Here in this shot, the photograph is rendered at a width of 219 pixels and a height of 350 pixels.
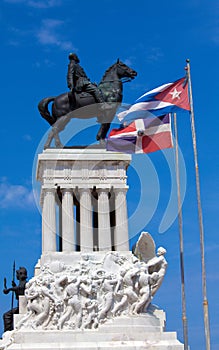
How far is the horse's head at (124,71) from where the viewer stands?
42.7m

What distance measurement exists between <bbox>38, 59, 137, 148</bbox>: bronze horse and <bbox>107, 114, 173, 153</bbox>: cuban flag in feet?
14.4

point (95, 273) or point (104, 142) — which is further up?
point (104, 142)

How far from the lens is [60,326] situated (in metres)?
34.4

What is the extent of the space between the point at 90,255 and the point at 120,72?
1156cm

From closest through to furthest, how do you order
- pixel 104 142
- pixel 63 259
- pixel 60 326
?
1. pixel 60 326
2. pixel 63 259
3. pixel 104 142

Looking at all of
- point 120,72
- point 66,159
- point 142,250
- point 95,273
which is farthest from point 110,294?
point 120,72

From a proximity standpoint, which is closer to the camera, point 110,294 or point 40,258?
point 110,294

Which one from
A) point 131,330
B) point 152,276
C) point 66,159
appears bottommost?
point 131,330

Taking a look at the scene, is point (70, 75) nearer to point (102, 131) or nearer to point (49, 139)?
point (102, 131)

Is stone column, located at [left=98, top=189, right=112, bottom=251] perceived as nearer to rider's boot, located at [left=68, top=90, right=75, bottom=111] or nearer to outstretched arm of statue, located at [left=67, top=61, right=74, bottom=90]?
rider's boot, located at [left=68, top=90, right=75, bottom=111]

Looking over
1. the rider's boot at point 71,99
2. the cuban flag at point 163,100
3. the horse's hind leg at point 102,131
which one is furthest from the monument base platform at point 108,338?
the rider's boot at point 71,99

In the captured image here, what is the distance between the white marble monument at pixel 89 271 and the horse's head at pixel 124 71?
5347mm

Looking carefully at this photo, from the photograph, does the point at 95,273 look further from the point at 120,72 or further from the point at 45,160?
the point at 120,72

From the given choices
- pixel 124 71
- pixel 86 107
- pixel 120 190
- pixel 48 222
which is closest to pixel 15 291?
pixel 48 222
